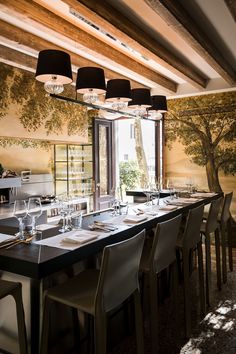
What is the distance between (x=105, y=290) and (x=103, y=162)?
5.37 m

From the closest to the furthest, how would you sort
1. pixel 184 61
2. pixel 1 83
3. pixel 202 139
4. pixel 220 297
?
pixel 220 297 < pixel 1 83 < pixel 184 61 < pixel 202 139

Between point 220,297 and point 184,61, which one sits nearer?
point 220,297

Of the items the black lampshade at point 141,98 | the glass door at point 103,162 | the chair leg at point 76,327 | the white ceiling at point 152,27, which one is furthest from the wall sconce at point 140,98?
the glass door at point 103,162

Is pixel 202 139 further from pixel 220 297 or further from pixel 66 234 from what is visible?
pixel 66 234

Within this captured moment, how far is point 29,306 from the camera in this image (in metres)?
1.91

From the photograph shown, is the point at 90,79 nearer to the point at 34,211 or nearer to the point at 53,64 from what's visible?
the point at 53,64

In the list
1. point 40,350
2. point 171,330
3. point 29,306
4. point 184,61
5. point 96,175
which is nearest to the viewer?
point 40,350

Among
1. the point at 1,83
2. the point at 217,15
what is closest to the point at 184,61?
the point at 217,15

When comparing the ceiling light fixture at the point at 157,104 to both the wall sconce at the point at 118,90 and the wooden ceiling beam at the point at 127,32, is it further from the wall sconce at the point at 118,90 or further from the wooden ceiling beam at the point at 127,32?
the wall sconce at the point at 118,90

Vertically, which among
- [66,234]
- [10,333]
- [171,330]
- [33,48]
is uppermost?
[33,48]

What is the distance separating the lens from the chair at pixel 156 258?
223cm

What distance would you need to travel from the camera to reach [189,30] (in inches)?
120

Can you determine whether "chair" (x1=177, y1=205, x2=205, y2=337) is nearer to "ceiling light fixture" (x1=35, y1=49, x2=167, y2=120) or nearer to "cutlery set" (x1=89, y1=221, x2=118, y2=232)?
"cutlery set" (x1=89, y1=221, x2=118, y2=232)

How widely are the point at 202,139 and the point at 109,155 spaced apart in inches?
85.6
